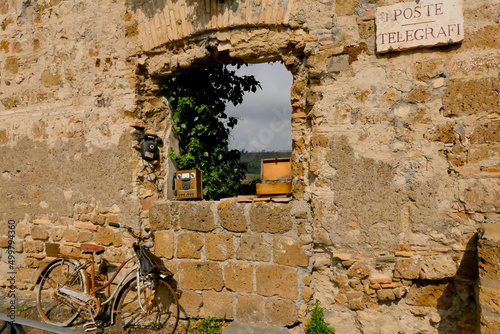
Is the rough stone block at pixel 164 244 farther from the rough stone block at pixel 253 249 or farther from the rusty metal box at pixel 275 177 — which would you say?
the rusty metal box at pixel 275 177

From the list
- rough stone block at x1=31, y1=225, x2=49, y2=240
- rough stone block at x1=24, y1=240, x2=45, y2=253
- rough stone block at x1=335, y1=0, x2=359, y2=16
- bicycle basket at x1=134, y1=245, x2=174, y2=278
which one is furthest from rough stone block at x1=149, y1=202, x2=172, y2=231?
rough stone block at x1=335, y1=0, x2=359, y2=16

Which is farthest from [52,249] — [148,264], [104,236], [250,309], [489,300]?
[489,300]

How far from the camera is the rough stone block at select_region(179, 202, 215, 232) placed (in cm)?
344

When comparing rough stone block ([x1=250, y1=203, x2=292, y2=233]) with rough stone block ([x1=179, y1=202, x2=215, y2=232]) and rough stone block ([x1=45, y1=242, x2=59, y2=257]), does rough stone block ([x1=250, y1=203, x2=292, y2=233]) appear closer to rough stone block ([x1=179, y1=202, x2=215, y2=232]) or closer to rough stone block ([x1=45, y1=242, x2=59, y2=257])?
rough stone block ([x1=179, y1=202, x2=215, y2=232])

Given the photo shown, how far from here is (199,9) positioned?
11.4 ft

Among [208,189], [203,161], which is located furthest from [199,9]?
[208,189]

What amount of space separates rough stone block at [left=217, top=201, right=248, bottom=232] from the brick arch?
182 cm

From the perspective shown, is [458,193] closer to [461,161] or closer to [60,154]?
[461,161]

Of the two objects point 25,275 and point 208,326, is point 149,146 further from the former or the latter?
point 25,275

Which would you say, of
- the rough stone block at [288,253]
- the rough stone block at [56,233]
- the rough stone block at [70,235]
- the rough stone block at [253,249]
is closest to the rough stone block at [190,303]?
the rough stone block at [253,249]

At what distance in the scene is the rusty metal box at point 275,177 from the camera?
3.26 metres

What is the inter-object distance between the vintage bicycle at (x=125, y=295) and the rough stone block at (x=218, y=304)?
1.03ft

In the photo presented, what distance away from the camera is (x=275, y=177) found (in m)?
3.32

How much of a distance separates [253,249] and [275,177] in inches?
29.3
